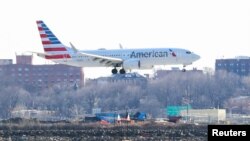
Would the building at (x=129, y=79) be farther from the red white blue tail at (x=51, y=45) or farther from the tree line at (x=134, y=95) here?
the red white blue tail at (x=51, y=45)

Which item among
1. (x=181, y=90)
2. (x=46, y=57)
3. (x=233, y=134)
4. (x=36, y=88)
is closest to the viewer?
(x=233, y=134)

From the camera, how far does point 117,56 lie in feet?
306

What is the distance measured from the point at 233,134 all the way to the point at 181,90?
13404 cm

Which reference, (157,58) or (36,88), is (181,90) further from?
(157,58)

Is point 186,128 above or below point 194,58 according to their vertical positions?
below

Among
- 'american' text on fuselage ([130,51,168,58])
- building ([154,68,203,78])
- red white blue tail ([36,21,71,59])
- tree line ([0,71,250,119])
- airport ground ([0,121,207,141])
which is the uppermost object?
building ([154,68,203,78])

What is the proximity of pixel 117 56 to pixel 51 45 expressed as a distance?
29.9ft

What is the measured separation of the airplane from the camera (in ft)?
294

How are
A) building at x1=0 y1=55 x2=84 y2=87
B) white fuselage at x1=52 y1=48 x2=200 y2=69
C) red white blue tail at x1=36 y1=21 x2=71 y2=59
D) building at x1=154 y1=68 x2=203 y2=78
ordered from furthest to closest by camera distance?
building at x1=0 y1=55 x2=84 y2=87 → building at x1=154 y1=68 x2=203 y2=78 → red white blue tail at x1=36 y1=21 x2=71 y2=59 → white fuselage at x1=52 y1=48 x2=200 y2=69

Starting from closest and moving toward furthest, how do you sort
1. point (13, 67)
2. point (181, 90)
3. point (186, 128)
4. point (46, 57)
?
point (186, 128)
point (46, 57)
point (181, 90)
point (13, 67)

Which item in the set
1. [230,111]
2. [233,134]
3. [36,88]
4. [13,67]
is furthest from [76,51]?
[13,67]

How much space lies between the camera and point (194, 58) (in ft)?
297

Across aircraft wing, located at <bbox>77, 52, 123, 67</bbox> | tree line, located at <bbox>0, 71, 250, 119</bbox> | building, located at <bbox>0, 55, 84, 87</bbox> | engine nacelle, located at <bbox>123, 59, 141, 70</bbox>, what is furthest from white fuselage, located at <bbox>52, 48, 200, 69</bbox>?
building, located at <bbox>0, 55, 84, 87</bbox>

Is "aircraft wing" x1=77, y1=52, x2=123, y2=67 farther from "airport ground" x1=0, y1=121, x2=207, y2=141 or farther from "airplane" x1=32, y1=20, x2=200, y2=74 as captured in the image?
"airport ground" x1=0, y1=121, x2=207, y2=141
